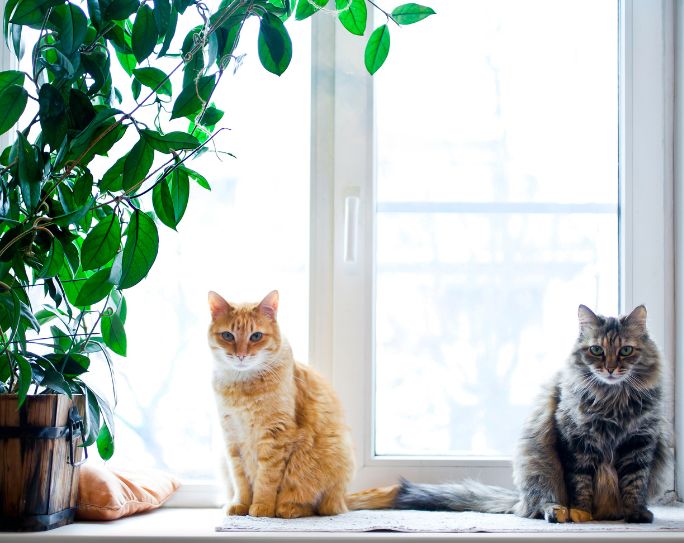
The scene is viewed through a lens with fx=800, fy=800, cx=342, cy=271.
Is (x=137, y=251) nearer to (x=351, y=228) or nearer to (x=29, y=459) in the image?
(x=29, y=459)

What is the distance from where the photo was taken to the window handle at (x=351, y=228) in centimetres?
184

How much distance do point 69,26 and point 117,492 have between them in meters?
0.92

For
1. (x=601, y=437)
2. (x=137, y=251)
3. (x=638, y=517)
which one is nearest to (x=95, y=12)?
(x=137, y=251)

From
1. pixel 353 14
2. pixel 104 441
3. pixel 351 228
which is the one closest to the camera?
pixel 353 14

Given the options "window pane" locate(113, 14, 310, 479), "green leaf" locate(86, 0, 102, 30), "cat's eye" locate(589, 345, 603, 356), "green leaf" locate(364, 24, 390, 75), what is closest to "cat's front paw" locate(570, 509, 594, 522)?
"cat's eye" locate(589, 345, 603, 356)

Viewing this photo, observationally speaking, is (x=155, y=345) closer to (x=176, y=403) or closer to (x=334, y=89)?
(x=176, y=403)

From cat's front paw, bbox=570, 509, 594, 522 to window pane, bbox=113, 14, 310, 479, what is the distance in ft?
2.27

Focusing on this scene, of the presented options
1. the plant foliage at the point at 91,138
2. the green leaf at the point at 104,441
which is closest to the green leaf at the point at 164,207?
the plant foliage at the point at 91,138

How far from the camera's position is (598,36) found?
6.36 ft

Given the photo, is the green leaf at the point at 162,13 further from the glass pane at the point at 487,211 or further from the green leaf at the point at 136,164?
the glass pane at the point at 487,211

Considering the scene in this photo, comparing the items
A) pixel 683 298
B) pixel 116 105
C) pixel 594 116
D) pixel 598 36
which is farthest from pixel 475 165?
pixel 116 105

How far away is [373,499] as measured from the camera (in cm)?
174

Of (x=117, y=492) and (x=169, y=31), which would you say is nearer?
(x=169, y=31)

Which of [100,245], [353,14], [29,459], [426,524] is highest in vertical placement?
[353,14]
